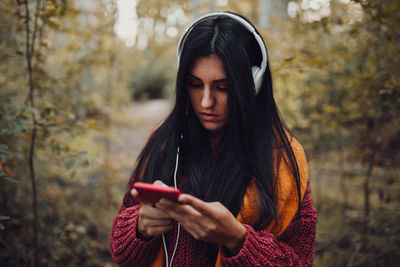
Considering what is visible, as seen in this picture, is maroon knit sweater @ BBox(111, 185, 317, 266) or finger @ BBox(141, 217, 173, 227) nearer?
finger @ BBox(141, 217, 173, 227)

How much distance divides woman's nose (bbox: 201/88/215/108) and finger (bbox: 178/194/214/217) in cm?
49

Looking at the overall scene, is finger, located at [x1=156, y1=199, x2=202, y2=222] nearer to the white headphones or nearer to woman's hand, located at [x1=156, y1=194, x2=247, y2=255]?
woman's hand, located at [x1=156, y1=194, x2=247, y2=255]

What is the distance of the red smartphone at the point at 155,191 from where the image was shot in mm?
841

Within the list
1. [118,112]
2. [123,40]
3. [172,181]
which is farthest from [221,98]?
[123,40]

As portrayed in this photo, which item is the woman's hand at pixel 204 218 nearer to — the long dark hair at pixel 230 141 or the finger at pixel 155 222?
the finger at pixel 155 222

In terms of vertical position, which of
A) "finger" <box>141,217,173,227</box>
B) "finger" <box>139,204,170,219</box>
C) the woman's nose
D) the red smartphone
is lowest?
"finger" <box>141,217,173,227</box>

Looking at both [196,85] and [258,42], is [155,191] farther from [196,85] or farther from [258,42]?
[258,42]

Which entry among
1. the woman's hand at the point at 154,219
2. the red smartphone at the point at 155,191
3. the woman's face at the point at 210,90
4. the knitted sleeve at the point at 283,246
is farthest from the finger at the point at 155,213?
the woman's face at the point at 210,90

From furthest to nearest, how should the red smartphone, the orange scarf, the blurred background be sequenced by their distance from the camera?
the blurred background < the orange scarf < the red smartphone

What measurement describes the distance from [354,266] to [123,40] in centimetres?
414

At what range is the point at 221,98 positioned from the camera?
4.23ft

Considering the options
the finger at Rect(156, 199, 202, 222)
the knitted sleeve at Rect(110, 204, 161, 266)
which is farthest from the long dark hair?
the finger at Rect(156, 199, 202, 222)

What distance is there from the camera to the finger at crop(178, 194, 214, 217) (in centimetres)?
87

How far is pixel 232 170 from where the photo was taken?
1345 mm
